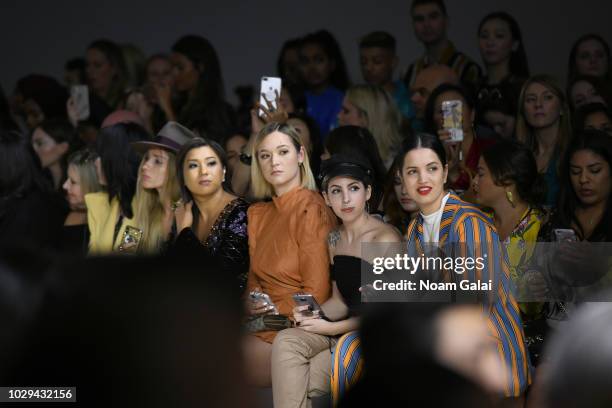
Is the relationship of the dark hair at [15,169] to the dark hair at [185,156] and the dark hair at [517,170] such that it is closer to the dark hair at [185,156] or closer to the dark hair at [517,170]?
the dark hair at [185,156]

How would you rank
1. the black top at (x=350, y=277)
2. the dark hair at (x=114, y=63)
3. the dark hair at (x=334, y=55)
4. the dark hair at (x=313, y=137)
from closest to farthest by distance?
the black top at (x=350, y=277) < the dark hair at (x=313, y=137) < the dark hair at (x=334, y=55) < the dark hair at (x=114, y=63)

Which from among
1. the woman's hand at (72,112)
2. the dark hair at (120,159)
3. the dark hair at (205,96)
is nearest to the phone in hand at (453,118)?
the dark hair at (205,96)

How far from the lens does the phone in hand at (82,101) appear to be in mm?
5922

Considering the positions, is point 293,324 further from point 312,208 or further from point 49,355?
point 49,355

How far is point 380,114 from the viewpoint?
5.04 meters

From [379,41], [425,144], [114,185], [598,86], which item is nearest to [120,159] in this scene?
[114,185]

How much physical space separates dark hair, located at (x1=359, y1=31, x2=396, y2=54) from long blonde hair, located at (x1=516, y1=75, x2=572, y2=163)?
1153 millimetres

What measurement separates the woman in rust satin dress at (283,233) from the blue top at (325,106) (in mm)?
1631

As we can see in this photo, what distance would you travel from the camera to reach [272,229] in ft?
12.9

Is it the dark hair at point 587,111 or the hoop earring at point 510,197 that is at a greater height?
the dark hair at point 587,111

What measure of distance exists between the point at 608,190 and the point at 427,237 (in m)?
1.04

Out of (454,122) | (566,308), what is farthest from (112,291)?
(454,122)

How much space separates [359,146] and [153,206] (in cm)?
110

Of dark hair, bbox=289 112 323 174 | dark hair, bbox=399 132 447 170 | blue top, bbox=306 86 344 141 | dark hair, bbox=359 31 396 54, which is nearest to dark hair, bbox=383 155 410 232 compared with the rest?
dark hair, bbox=289 112 323 174
